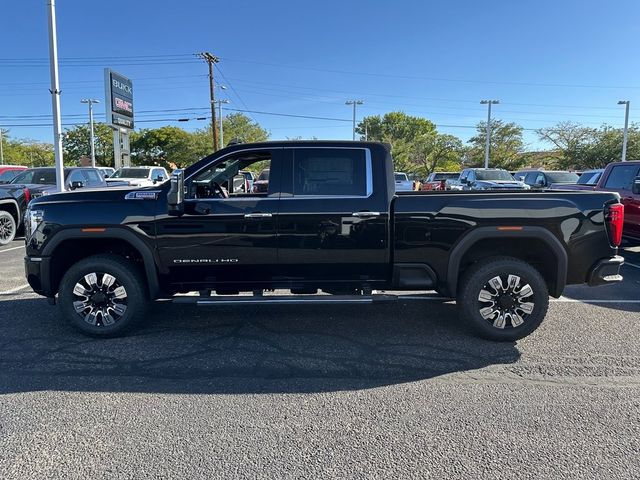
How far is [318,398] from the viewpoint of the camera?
362cm

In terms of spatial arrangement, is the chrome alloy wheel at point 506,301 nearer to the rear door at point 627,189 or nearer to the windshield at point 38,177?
the rear door at point 627,189

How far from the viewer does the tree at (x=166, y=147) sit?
59344 millimetres

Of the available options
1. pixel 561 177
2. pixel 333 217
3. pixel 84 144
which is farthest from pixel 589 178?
pixel 84 144

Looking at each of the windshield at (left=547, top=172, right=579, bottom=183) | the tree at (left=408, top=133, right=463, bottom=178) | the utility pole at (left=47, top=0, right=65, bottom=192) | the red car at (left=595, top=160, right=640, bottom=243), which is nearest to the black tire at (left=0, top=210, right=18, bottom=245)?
the utility pole at (left=47, top=0, right=65, bottom=192)

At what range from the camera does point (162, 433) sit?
313 cm

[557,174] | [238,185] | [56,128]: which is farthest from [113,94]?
[238,185]

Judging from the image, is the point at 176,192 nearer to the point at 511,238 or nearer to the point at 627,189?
the point at 511,238

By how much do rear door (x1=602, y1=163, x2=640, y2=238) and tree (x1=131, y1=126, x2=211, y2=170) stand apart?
5348cm

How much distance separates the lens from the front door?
4680 millimetres

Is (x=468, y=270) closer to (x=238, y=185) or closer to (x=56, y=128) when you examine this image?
(x=238, y=185)

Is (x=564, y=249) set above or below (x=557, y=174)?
below

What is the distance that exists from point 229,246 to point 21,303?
338cm

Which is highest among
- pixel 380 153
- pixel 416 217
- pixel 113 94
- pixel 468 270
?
pixel 113 94

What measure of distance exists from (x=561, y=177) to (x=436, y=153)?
4774 centimetres
